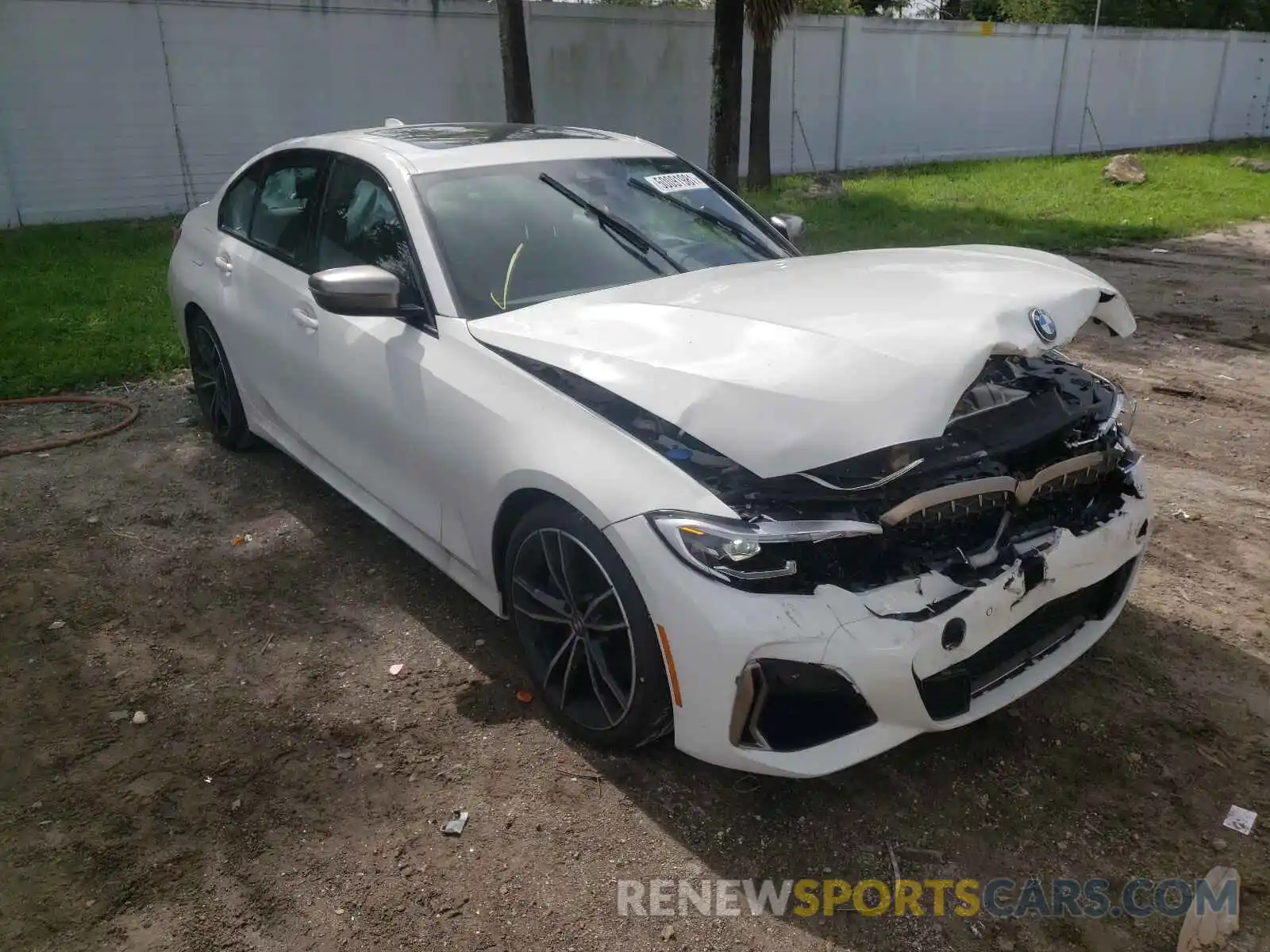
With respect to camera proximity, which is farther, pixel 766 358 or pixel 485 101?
pixel 485 101

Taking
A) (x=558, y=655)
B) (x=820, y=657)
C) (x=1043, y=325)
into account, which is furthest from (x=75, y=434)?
(x=1043, y=325)

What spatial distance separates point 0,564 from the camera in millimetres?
4148

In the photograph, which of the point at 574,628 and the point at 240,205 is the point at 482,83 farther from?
the point at 574,628

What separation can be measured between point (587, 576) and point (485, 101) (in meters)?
13.8

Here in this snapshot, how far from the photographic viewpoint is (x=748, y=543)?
242cm

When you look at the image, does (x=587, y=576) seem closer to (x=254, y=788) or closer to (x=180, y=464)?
(x=254, y=788)

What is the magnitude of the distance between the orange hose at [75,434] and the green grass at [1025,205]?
6.87 m

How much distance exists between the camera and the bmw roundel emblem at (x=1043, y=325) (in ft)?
8.75

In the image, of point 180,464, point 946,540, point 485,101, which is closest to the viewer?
point 946,540

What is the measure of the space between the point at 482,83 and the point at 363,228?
12.3m

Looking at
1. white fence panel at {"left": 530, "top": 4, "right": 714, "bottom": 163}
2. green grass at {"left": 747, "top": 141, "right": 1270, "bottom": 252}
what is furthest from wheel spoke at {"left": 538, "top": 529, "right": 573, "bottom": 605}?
white fence panel at {"left": 530, "top": 4, "right": 714, "bottom": 163}

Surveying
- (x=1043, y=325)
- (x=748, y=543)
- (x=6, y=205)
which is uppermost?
(x=1043, y=325)

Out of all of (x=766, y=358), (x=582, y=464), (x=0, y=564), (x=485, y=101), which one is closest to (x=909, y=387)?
(x=766, y=358)

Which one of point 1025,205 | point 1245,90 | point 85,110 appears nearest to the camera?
point 85,110
